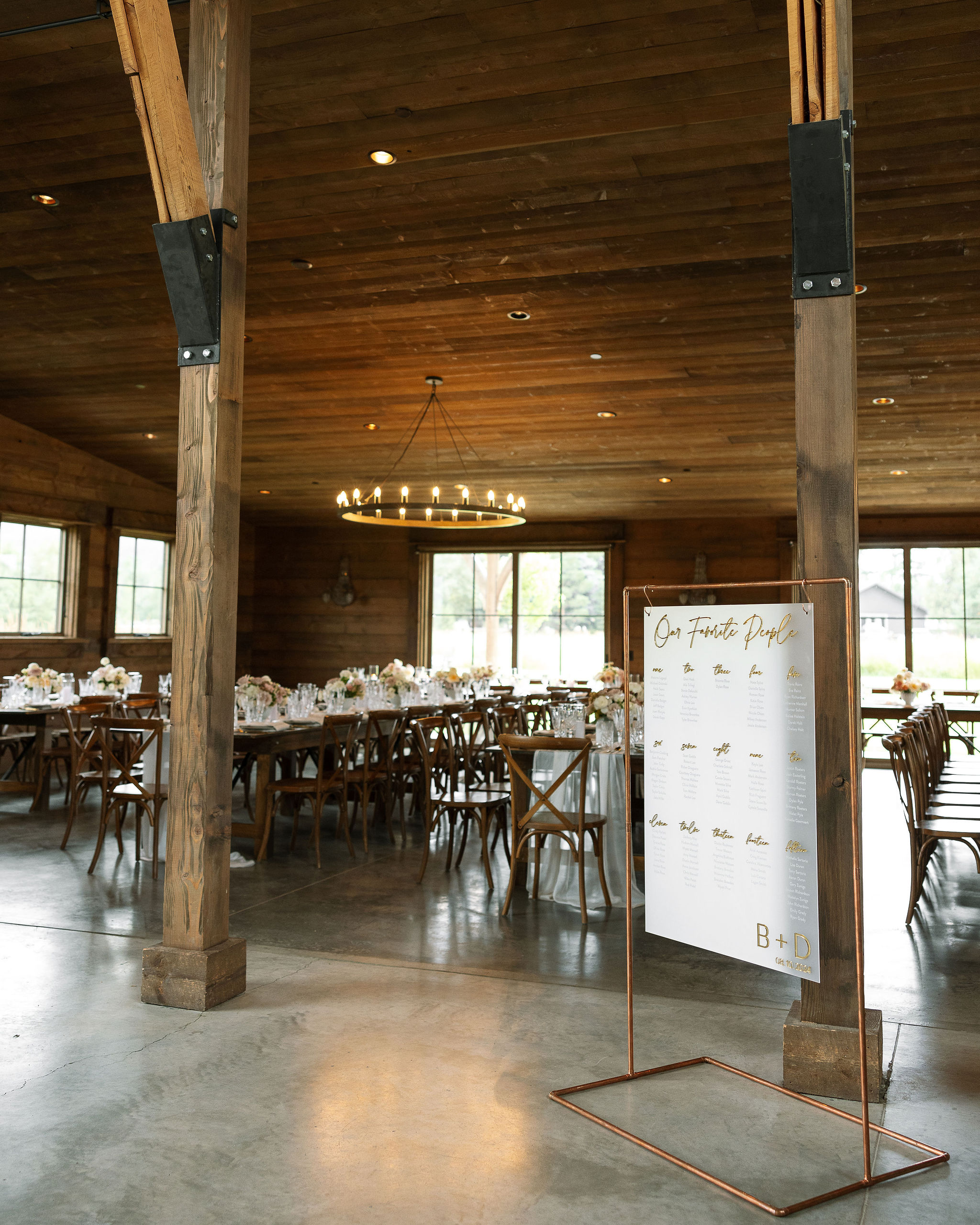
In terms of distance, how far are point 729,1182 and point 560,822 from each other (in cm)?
287

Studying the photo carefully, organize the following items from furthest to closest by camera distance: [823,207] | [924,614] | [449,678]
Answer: [924,614] < [449,678] < [823,207]

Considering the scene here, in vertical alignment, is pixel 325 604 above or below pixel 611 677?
above

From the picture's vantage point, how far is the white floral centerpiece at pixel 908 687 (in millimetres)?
9773

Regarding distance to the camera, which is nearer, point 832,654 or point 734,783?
point 734,783

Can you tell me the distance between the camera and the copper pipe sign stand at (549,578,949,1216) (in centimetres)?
241

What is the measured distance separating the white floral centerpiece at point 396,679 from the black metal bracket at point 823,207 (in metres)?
5.89

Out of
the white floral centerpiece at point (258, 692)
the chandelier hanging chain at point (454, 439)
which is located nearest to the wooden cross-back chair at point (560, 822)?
the white floral centerpiece at point (258, 692)

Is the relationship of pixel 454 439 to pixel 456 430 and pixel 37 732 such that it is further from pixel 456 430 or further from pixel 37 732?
pixel 37 732

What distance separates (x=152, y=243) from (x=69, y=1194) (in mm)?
5306

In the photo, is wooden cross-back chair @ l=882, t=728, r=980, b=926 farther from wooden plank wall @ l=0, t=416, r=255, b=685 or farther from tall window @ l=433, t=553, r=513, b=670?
wooden plank wall @ l=0, t=416, r=255, b=685

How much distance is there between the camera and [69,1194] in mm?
2381

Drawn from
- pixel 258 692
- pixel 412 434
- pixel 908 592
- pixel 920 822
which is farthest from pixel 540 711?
pixel 908 592

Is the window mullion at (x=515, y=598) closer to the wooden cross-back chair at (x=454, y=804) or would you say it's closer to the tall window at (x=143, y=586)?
the tall window at (x=143, y=586)

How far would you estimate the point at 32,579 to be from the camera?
10688 mm
